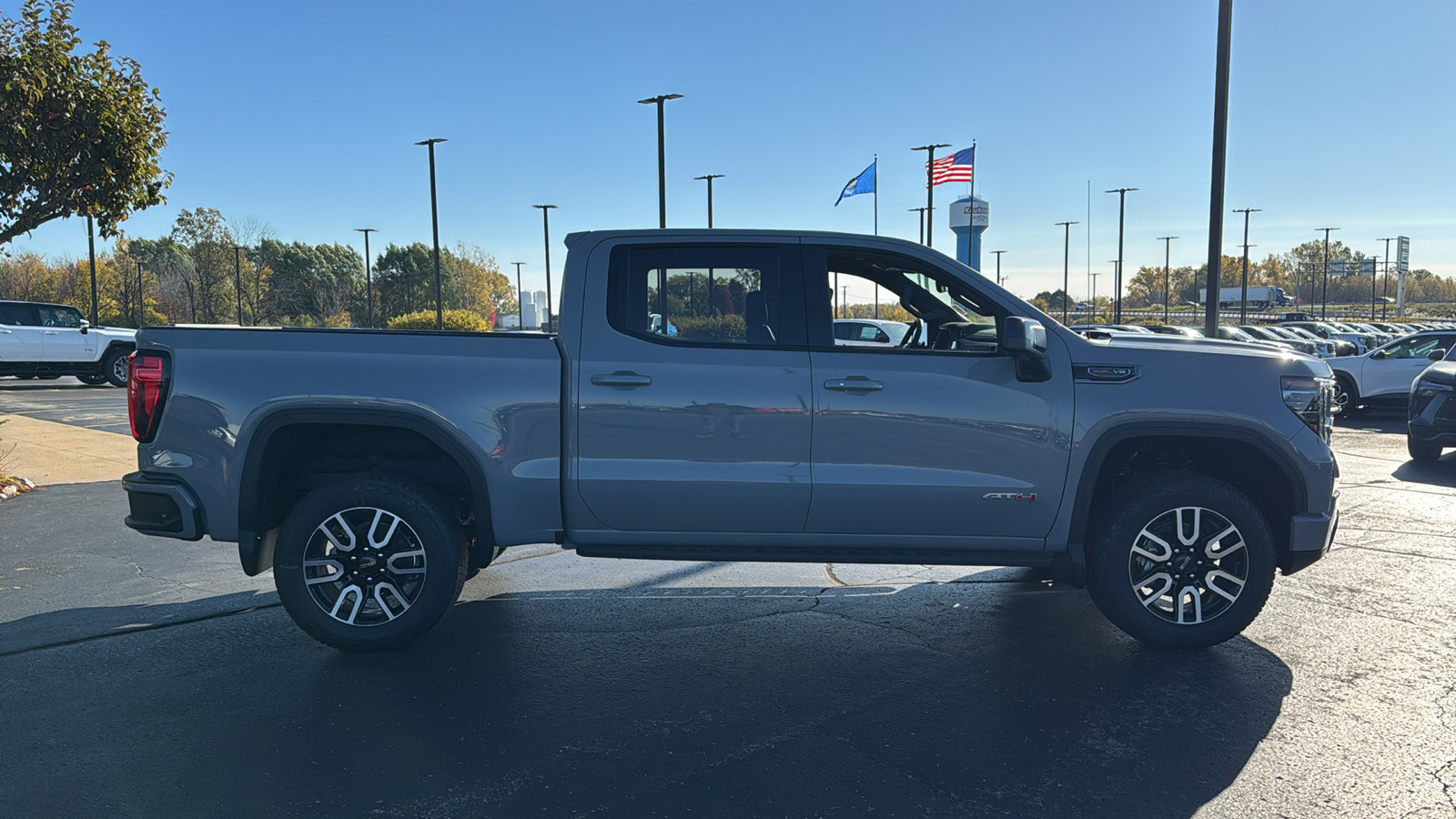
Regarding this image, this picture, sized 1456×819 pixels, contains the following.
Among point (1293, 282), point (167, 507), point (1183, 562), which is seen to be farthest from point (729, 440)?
point (1293, 282)

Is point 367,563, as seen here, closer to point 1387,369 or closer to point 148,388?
point 148,388

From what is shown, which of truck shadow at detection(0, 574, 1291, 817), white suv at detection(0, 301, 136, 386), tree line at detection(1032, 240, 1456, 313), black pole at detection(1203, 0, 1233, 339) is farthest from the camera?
tree line at detection(1032, 240, 1456, 313)

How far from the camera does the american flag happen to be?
37406 mm

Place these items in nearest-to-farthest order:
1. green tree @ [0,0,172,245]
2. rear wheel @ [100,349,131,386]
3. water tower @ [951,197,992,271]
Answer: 1. green tree @ [0,0,172,245]
2. rear wheel @ [100,349,131,386]
3. water tower @ [951,197,992,271]

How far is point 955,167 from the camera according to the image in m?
37.7

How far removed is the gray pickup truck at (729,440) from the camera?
466cm

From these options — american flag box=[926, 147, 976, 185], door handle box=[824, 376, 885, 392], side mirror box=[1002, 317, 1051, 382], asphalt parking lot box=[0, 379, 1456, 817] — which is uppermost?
american flag box=[926, 147, 976, 185]

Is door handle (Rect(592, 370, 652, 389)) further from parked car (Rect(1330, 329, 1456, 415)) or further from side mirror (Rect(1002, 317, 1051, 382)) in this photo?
parked car (Rect(1330, 329, 1456, 415))

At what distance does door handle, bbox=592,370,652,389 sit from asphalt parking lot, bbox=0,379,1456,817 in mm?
1322

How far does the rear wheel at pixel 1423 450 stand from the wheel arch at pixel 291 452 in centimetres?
1111

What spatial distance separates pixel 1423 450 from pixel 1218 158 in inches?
206

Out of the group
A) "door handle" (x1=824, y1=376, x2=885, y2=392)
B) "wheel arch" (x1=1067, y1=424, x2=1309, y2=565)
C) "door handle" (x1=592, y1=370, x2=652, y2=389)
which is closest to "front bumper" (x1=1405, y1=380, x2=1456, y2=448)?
"wheel arch" (x1=1067, y1=424, x2=1309, y2=565)

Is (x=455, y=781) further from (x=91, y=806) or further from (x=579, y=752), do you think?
(x=91, y=806)

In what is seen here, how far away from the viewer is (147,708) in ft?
13.8
